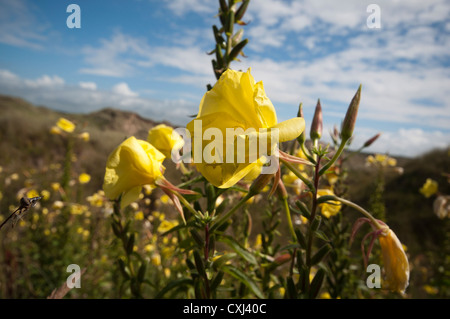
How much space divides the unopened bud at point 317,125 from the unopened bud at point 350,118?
12 centimetres

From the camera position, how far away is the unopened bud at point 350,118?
31.3 inches

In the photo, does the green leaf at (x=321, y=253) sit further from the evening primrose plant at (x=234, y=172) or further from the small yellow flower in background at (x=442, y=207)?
the small yellow flower in background at (x=442, y=207)

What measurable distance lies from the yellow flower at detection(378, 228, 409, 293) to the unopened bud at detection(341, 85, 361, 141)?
1.12ft

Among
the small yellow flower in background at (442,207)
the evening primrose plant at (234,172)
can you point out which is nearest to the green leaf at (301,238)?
the evening primrose plant at (234,172)

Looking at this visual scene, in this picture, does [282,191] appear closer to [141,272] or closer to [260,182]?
[260,182]

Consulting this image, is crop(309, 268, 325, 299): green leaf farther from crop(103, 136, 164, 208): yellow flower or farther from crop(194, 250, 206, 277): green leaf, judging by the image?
crop(103, 136, 164, 208): yellow flower

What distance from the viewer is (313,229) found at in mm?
834

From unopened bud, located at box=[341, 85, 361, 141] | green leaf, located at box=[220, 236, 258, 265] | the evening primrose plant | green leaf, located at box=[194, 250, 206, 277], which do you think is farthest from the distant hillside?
unopened bud, located at box=[341, 85, 361, 141]

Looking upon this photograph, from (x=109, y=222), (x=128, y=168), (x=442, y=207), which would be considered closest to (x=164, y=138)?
(x=128, y=168)

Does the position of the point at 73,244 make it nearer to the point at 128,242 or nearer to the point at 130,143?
the point at 128,242

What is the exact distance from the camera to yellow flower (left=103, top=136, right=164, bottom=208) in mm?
864

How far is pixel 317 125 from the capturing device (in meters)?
0.95
